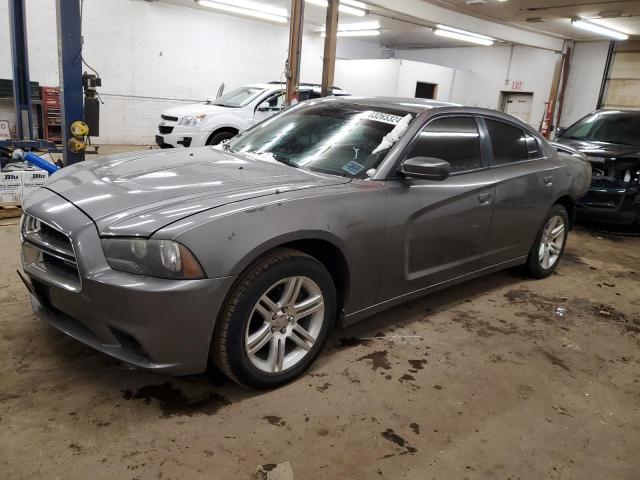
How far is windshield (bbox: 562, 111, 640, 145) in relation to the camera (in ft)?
22.3

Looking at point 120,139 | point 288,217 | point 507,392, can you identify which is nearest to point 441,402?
point 507,392

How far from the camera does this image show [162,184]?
2.43 meters

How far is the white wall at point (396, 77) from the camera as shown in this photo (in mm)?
14898

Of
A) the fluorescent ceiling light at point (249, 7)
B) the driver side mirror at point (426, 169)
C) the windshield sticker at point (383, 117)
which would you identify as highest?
the fluorescent ceiling light at point (249, 7)

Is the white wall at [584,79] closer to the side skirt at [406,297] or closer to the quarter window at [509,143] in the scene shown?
the quarter window at [509,143]

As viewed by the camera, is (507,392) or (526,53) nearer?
(507,392)

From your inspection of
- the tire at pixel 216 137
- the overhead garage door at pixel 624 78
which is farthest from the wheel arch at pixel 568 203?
the overhead garage door at pixel 624 78

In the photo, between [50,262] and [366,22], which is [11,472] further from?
[366,22]

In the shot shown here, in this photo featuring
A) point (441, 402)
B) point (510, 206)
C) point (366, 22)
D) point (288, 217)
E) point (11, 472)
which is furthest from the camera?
point (366, 22)

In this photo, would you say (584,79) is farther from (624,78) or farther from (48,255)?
(48,255)

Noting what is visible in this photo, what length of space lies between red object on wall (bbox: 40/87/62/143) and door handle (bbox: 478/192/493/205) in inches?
417

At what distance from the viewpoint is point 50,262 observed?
228cm

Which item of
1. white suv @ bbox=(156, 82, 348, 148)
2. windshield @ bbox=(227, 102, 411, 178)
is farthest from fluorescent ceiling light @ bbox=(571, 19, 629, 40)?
windshield @ bbox=(227, 102, 411, 178)

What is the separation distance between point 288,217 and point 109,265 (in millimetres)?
786
